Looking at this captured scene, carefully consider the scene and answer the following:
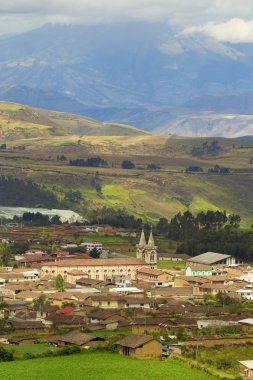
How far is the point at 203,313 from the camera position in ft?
273

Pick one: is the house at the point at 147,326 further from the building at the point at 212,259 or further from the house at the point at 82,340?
the building at the point at 212,259

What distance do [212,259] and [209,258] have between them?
0.68 m

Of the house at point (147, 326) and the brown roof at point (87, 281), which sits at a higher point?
the brown roof at point (87, 281)

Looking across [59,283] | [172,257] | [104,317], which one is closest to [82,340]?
[104,317]

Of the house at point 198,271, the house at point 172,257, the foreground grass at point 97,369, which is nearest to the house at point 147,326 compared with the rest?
the foreground grass at point 97,369

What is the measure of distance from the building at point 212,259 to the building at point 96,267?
837 centimetres

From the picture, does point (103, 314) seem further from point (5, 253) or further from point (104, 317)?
point (5, 253)

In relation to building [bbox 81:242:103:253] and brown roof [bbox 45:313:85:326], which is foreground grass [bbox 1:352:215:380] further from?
building [bbox 81:242:103:253]

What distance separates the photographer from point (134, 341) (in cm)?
6381

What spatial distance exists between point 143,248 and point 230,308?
32423 millimetres

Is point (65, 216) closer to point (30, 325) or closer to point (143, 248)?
point (143, 248)

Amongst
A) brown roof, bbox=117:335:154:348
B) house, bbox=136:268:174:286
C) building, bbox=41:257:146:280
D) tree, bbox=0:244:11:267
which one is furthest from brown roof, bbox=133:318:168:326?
tree, bbox=0:244:11:267

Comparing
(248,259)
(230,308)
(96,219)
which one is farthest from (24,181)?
(230,308)

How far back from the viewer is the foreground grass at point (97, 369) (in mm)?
55156
